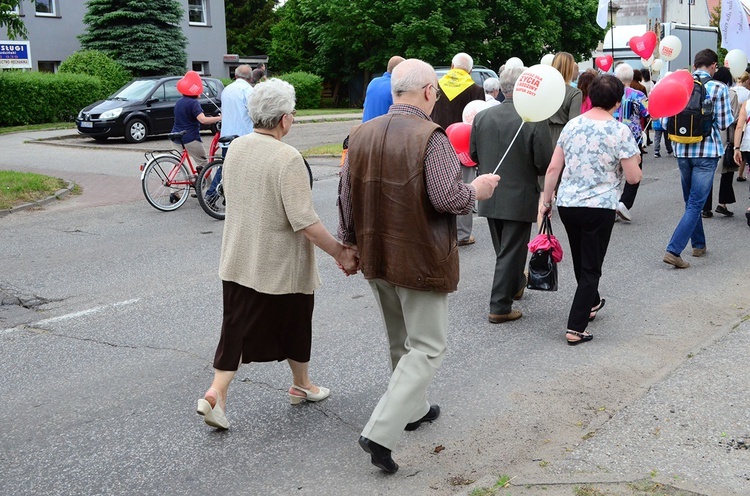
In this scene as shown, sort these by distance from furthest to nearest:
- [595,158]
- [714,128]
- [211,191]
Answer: [211,191], [714,128], [595,158]

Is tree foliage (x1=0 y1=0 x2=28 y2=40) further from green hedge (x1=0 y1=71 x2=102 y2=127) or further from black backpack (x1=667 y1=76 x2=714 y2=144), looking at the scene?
green hedge (x1=0 y1=71 x2=102 y2=127)

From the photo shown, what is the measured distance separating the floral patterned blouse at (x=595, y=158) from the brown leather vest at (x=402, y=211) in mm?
2070

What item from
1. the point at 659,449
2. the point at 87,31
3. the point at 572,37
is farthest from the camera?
the point at 572,37

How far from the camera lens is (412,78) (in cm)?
401

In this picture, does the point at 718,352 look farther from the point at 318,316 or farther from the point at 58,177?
the point at 58,177

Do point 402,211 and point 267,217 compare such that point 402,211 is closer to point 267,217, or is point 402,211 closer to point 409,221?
point 409,221

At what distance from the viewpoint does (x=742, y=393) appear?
15.7ft

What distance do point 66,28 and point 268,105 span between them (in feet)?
110

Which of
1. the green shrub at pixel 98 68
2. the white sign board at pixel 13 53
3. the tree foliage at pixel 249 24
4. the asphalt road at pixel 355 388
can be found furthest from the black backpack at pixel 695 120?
the tree foliage at pixel 249 24

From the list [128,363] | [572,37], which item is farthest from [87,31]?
[128,363]

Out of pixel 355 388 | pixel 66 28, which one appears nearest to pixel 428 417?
pixel 355 388

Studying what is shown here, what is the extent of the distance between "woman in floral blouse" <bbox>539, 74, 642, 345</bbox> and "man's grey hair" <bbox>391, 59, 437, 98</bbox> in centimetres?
209

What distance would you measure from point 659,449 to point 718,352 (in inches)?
67.6

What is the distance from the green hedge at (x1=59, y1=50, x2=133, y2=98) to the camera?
3009 cm
